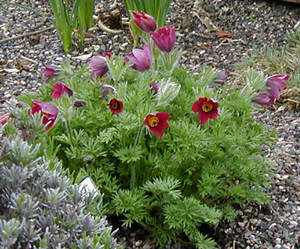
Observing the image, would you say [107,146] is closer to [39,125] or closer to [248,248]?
[39,125]

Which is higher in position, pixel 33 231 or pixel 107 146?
pixel 33 231

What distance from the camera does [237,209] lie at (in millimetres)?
2592

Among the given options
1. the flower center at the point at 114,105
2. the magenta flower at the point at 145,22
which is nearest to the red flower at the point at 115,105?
the flower center at the point at 114,105

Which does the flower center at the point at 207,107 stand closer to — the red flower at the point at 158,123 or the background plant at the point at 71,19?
the red flower at the point at 158,123

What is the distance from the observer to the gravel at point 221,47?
8.56 feet

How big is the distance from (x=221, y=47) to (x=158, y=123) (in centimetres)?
221

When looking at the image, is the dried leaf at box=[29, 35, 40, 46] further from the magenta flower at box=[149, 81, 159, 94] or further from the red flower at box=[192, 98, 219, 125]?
the red flower at box=[192, 98, 219, 125]

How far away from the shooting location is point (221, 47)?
411cm

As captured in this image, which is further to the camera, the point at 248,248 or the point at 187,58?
the point at 187,58

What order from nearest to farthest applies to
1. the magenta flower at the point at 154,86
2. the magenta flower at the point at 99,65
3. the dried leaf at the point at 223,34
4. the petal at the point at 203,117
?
the petal at the point at 203,117 < the magenta flower at the point at 154,86 < the magenta flower at the point at 99,65 < the dried leaf at the point at 223,34

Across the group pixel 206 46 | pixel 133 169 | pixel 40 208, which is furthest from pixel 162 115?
pixel 206 46

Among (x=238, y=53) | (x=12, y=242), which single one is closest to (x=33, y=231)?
(x=12, y=242)

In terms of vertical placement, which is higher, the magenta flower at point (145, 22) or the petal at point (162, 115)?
the magenta flower at point (145, 22)

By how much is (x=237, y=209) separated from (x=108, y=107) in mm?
822
